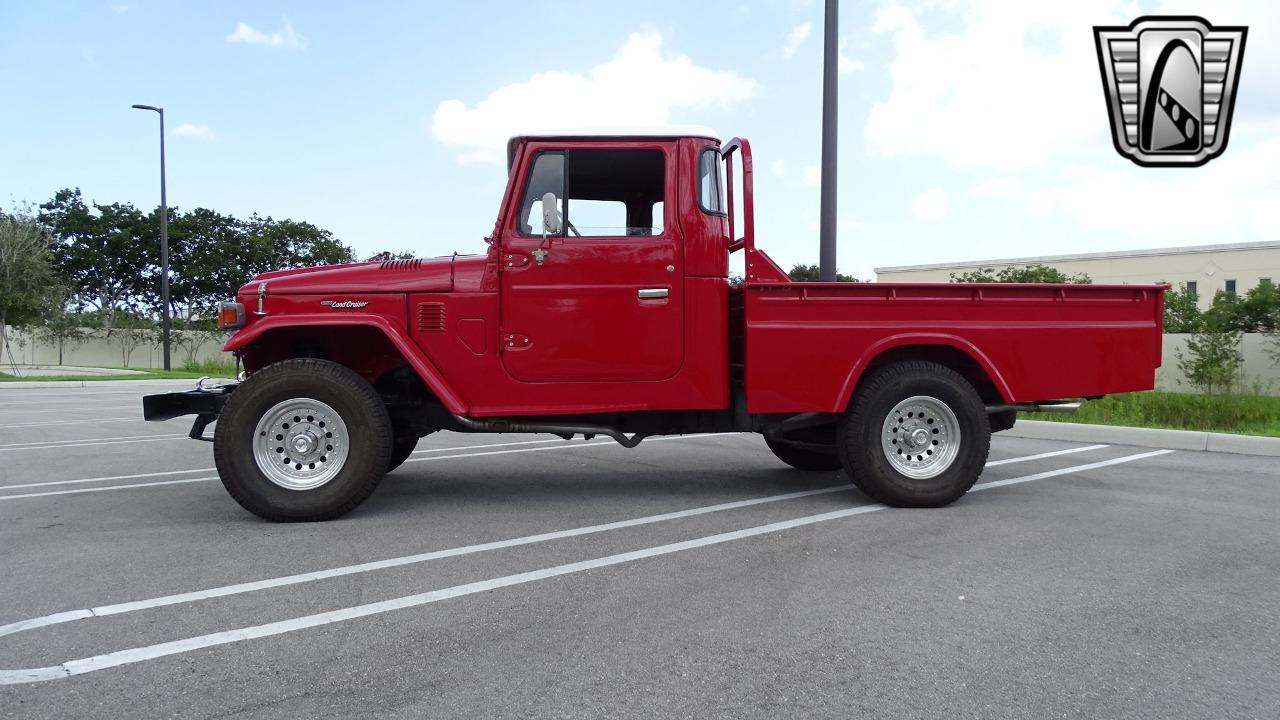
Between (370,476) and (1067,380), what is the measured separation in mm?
4641

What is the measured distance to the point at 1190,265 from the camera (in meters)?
59.0

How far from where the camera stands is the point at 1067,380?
5695 mm

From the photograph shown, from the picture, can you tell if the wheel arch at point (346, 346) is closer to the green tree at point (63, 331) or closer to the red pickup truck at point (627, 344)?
the red pickup truck at point (627, 344)

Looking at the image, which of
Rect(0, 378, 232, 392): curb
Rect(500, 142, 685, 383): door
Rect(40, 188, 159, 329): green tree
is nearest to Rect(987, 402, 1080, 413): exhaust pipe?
Rect(500, 142, 685, 383): door

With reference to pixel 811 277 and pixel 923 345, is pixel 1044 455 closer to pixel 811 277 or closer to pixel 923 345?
pixel 923 345

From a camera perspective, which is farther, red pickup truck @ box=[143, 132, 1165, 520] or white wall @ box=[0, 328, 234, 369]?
white wall @ box=[0, 328, 234, 369]

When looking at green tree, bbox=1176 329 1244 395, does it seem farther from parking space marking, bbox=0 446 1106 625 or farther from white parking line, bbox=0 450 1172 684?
white parking line, bbox=0 450 1172 684

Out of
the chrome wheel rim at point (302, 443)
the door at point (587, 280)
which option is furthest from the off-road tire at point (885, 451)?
the chrome wheel rim at point (302, 443)

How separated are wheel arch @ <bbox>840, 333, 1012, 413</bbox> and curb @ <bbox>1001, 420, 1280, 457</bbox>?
12.0ft

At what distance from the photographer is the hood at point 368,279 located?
5199 mm

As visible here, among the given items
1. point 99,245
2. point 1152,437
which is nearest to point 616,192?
point 1152,437

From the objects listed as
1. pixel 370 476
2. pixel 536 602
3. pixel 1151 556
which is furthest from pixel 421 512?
pixel 1151 556

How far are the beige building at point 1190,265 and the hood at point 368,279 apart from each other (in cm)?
5797

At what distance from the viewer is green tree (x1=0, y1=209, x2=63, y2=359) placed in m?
26.8
